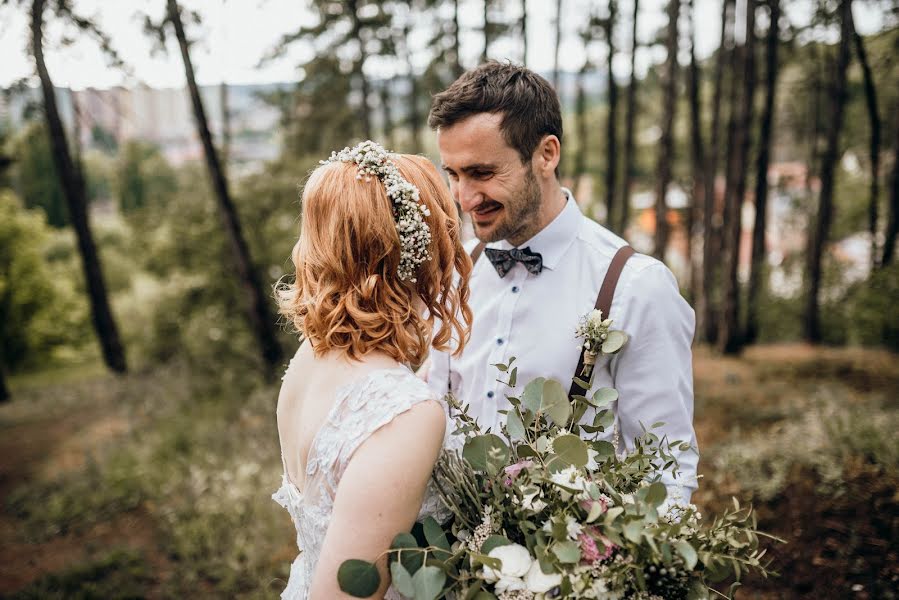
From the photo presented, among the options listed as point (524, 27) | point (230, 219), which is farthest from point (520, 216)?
point (524, 27)

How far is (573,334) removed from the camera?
7.19 feet

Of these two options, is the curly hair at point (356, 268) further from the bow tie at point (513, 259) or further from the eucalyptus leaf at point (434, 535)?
the bow tie at point (513, 259)

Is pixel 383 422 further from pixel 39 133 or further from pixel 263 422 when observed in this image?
pixel 39 133

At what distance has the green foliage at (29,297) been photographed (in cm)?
1859

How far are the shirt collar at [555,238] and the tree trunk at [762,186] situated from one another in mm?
10690

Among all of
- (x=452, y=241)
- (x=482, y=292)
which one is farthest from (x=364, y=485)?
(x=482, y=292)

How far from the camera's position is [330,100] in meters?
18.8

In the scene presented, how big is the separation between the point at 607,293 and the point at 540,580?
1.11m

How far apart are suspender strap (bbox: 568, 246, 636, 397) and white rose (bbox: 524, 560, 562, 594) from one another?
830mm

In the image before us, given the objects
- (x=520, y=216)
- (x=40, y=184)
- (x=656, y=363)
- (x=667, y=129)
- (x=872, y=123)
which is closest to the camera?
(x=656, y=363)

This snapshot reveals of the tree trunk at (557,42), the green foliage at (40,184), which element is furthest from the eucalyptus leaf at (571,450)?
the green foliage at (40,184)

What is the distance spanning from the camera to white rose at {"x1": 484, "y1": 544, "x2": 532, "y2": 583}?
1.31 m

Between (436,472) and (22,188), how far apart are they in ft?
120

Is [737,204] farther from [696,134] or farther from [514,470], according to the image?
[514,470]
